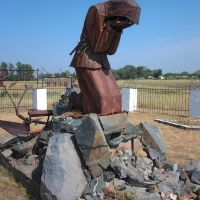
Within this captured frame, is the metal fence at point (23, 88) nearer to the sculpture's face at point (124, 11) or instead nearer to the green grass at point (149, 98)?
the green grass at point (149, 98)

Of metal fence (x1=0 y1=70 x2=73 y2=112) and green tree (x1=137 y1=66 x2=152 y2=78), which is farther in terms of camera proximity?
green tree (x1=137 y1=66 x2=152 y2=78)

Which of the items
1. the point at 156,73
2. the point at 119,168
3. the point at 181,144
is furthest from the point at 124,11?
the point at 156,73

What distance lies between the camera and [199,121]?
15492 millimetres

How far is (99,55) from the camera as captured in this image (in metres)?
7.14

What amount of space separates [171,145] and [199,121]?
197 inches

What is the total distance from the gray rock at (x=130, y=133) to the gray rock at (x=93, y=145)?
115cm

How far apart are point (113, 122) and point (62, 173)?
1.49m

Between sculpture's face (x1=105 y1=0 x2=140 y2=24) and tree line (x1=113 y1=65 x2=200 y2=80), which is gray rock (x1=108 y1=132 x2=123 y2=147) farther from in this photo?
tree line (x1=113 y1=65 x2=200 y2=80)

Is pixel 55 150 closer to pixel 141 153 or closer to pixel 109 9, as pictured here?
pixel 141 153

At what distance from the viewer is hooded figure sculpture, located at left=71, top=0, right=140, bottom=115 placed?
6738 millimetres

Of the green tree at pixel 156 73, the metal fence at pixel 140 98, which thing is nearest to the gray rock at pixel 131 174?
the metal fence at pixel 140 98

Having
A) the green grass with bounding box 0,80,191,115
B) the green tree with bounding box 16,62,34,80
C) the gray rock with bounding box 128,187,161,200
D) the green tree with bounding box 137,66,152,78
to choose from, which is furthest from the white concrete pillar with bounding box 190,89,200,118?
the green tree with bounding box 137,66,152,78

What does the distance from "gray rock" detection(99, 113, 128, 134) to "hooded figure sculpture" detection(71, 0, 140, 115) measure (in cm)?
16

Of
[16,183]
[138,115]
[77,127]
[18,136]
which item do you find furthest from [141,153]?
[138,115]
